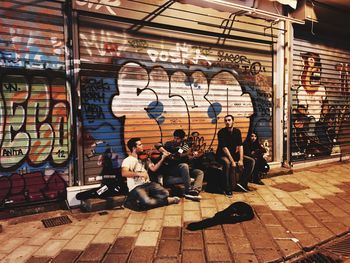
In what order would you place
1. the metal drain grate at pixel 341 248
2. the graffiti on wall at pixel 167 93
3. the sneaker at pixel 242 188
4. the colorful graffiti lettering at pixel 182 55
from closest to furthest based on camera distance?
1. the metal drain grate at pixel 341 248
2. the graffiti on wall at pixel 167 93
3. the sneaker at pixel 242 188
4. the colorful graffiti lettering at pixel 182 55

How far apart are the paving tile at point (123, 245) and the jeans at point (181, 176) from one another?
80.0 inches

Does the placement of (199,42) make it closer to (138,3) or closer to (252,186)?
(138,3)

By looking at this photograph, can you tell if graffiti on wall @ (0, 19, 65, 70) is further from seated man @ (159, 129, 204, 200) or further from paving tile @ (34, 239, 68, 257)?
paving tile @ (34, 239, 68, 257)

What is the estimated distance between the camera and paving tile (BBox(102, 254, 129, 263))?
11.4 ft

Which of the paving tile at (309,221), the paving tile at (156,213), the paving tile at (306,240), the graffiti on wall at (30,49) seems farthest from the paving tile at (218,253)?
the graffiti on wall at (30,49)

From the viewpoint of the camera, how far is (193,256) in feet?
11.7

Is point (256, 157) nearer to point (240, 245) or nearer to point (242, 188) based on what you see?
point (242, 188)

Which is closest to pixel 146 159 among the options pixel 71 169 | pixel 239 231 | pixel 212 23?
pixel 71 169

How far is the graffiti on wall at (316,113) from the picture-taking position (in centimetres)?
888

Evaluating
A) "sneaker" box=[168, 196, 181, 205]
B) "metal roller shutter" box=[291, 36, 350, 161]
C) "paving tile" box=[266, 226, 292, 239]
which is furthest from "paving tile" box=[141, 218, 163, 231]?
"metal roller shutter" box=[291, 36, 350, 161]

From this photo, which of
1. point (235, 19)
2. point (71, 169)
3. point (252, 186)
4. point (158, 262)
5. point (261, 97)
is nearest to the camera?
point (158, 262)

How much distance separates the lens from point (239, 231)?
4.31 m

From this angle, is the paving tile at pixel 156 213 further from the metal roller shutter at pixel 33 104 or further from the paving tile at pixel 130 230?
the metal roller shutter at pixel 33 104

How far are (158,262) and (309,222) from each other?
8.82 ft
